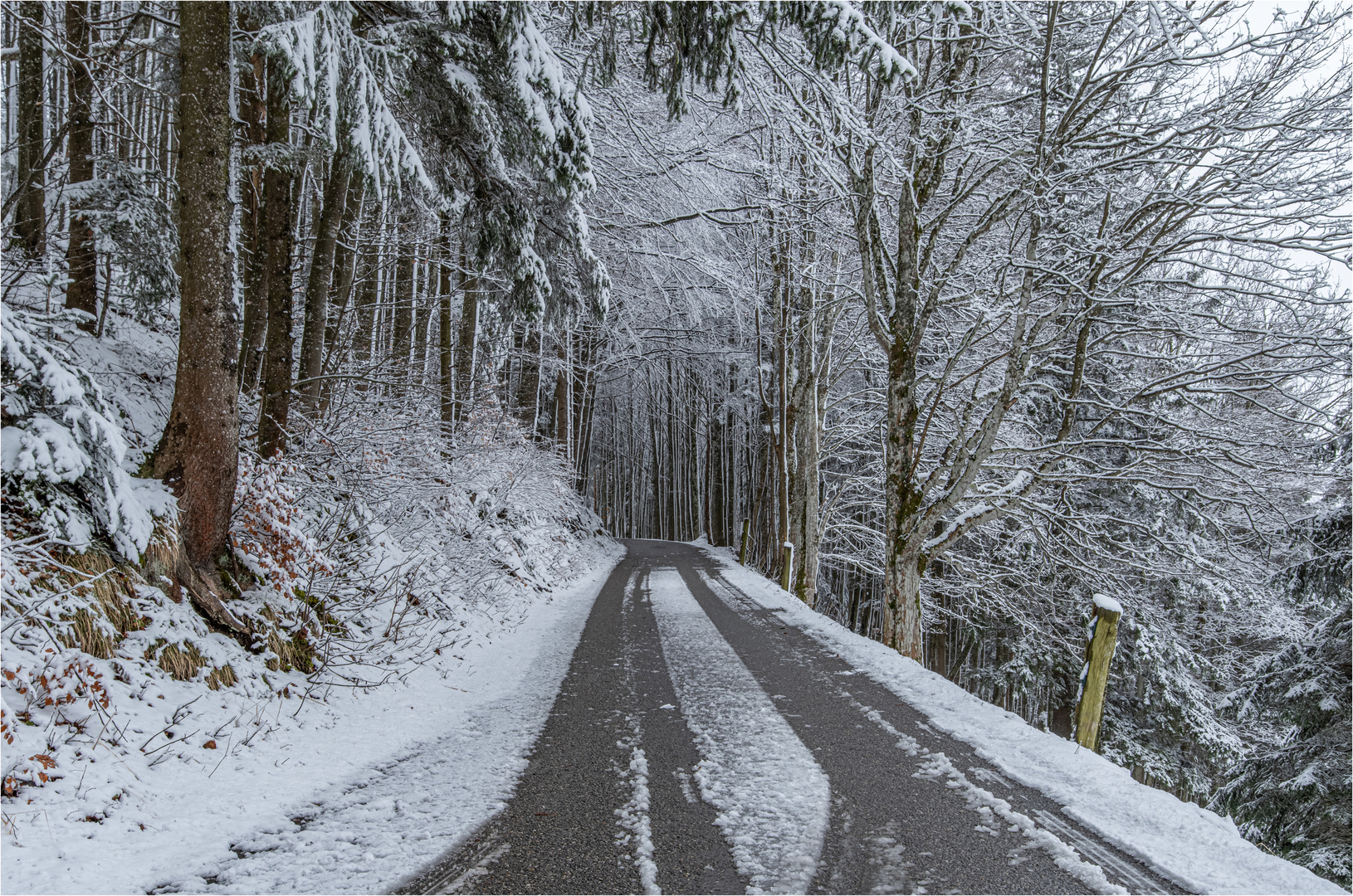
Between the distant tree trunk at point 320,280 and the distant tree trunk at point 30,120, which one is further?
the distant tree trunk at point 320,280

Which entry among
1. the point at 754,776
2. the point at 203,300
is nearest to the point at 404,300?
the point at 203,300

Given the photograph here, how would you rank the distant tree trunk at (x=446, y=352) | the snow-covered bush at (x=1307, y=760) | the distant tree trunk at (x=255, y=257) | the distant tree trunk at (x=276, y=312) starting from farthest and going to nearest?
the distant tree trunk at (x=446, y=352)
the snow-covered bush at (x=1307, y=760)
the distant tree trunk at (x=255, y=257)
the distant tree trunk at (x=276, y=312)

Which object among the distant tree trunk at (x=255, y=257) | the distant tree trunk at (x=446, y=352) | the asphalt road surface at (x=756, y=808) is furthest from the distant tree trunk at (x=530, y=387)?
the asphalt road surface at (x=756, y=808)

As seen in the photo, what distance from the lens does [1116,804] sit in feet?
10.9

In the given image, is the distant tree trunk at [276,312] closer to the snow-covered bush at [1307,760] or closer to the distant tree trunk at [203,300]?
the distant tree trunk at [203,300]

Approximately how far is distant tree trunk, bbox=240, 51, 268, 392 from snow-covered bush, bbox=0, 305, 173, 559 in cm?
249

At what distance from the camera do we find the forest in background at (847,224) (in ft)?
15.9

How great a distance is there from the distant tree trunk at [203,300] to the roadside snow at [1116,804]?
17.3 feet

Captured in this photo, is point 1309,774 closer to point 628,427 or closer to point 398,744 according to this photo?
point 398,744

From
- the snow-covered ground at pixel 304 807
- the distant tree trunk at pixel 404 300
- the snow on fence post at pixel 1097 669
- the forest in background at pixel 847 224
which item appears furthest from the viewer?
the distant tree trunk at pixel 404 300

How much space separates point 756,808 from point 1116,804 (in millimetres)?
1878

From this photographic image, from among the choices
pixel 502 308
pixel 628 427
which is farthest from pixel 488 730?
pixel 628 427

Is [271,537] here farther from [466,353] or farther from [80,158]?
[466,353]

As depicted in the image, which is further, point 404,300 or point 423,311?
point 423,311
